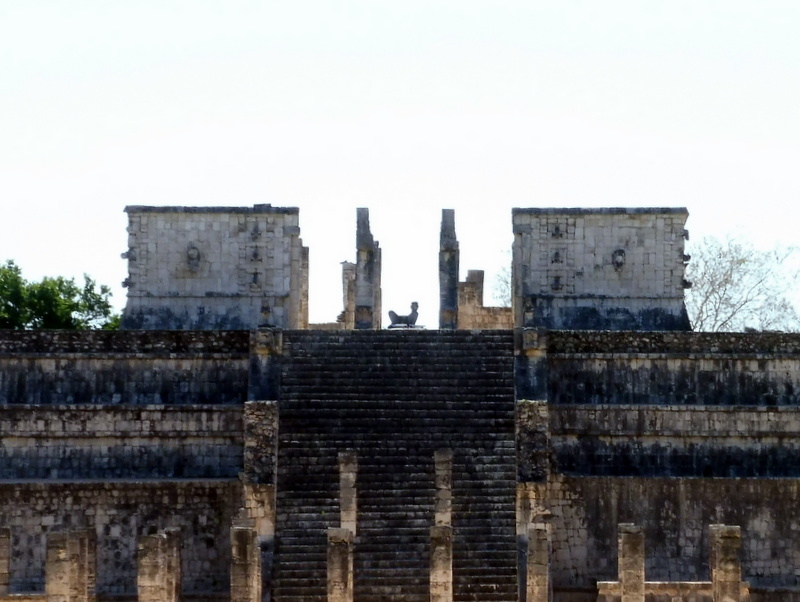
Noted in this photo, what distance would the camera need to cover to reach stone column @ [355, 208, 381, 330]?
30594mm

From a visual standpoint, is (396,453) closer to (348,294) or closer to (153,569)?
(153,569)

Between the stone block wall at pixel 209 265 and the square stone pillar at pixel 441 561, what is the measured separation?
825 cm

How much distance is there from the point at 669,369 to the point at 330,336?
5.45 meters

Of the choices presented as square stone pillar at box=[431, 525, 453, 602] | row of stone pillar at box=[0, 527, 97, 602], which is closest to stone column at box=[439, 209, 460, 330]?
square stone pillar at box=[431, 525, 453, 602]

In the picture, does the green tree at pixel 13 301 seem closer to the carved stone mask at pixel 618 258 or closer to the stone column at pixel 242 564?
the carved stone mask at pixel 618 258

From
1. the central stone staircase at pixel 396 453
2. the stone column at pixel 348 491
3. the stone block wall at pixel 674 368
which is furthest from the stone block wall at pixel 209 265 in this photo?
the stone column at pixel 348 491

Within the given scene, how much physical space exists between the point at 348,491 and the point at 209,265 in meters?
7.62

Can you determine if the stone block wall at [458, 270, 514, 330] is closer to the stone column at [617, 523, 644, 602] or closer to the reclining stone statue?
the reclining stone statue

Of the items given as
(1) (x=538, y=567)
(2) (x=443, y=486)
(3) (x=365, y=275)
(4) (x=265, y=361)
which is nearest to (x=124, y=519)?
(4) (x=265, y=361)

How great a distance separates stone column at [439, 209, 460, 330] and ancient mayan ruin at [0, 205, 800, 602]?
3.14 metres

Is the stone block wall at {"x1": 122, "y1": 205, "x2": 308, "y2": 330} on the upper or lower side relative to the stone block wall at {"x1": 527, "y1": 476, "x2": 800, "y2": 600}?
upper

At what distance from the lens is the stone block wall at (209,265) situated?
30.2 meters

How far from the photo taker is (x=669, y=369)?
2720 cm

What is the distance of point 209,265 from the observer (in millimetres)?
30375
